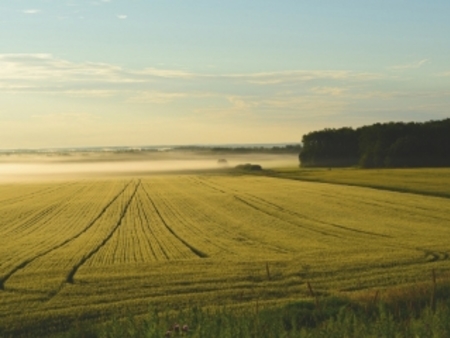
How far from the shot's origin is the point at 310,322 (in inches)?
620

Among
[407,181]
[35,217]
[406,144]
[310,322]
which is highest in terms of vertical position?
[406,144]

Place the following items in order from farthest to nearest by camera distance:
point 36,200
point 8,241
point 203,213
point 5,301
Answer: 1. point 36,200
2. point 203,213
3. point 8,241
4. point 5,301

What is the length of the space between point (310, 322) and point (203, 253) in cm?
1240

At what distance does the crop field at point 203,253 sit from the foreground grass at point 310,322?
1.45 m

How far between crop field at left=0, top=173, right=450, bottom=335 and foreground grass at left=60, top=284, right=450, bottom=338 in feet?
4.76

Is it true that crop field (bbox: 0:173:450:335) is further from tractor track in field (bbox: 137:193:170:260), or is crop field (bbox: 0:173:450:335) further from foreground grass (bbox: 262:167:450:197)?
foreground grass (bbox: 262:167:450:197)

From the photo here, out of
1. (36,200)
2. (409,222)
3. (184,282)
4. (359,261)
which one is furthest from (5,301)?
(36,200)

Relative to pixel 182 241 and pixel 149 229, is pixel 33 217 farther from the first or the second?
pixel 182 241

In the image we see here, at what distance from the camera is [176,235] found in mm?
34094

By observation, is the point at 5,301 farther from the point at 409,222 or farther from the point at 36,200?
the point at 36,200

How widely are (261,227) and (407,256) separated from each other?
41.3 feet

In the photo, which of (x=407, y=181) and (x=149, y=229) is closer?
(x=149, y=229)

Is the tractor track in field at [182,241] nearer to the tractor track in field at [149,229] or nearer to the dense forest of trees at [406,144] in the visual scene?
the tractor track in field at [149,229]

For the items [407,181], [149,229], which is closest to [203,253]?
[149,229]
